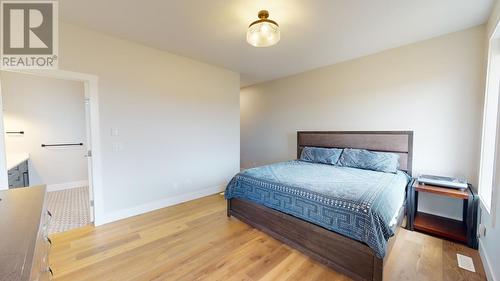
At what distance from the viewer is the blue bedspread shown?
1.66 meters

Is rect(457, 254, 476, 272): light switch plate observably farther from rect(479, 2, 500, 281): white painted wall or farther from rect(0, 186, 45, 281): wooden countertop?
rect(0, 186, 45, 281): wooden countertop

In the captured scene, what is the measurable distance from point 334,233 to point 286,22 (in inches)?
89.2

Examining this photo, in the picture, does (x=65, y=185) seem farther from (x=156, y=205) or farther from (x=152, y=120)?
(x=152, y=120)

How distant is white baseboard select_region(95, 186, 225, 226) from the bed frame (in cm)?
103

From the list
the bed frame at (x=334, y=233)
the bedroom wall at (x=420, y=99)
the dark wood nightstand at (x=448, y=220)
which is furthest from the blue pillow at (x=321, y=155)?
the dark wood nightstand at (x=448, y=220)

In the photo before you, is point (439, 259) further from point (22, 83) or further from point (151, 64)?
point (22, 83)

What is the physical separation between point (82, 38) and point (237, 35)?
6.23 feet

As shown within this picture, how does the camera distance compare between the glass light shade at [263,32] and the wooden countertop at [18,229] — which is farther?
the glass light shade at [263,32]

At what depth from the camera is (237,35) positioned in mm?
2643

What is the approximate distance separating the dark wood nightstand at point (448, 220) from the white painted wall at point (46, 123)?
601 cm

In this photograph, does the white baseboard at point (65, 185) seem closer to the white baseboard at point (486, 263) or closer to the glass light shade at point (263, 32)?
the glass light shade at point (263, 32)

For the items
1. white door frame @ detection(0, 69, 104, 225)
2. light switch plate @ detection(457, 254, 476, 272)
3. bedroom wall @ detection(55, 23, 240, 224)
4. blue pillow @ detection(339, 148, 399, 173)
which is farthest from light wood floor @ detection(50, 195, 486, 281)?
blue pillow @ detection(339, 148, 399, 173)

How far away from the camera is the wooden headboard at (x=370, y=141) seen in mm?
2918

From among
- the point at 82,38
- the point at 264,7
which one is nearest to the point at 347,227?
the point at 264,7
